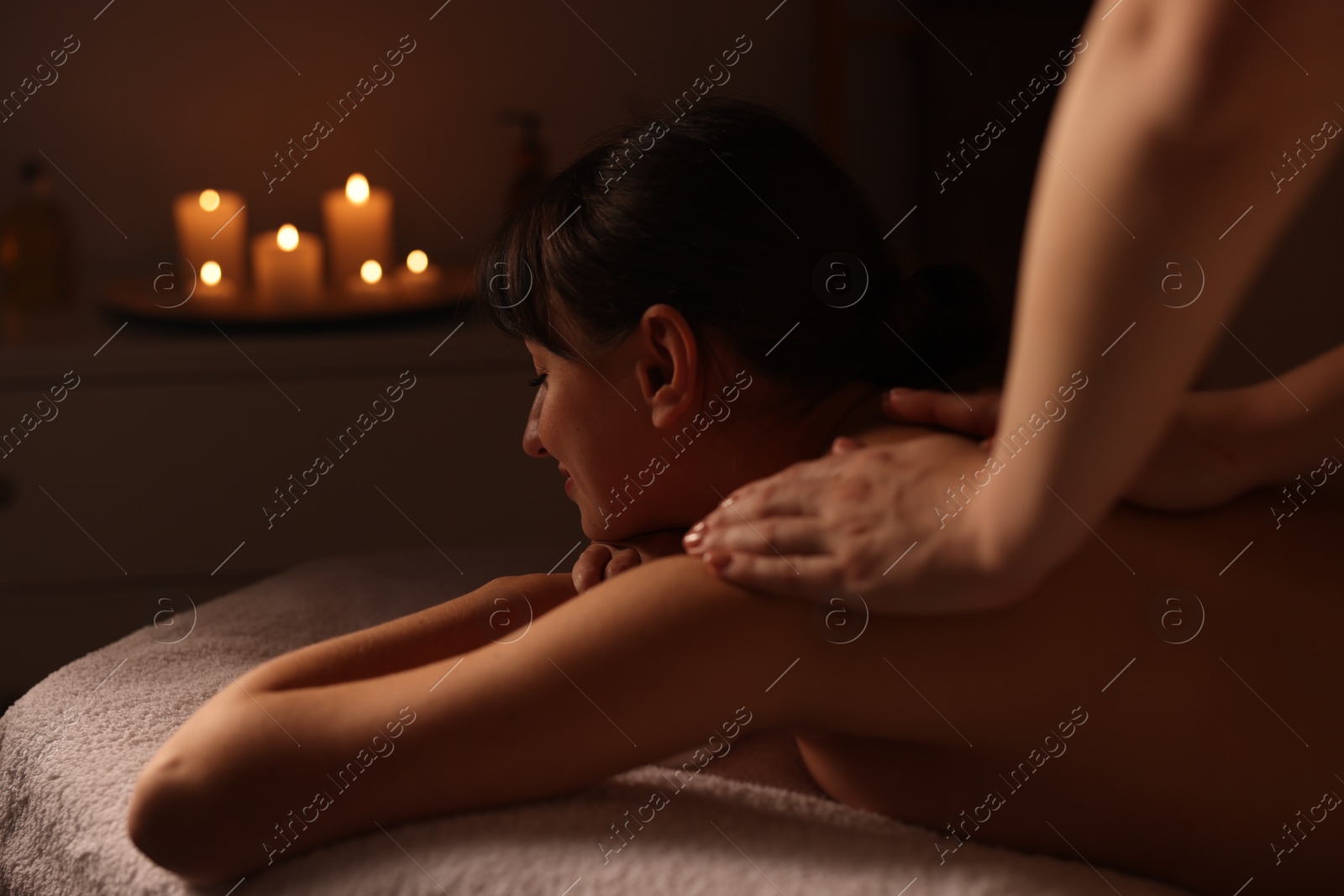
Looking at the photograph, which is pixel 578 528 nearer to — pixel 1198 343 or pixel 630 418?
pixel 630 418

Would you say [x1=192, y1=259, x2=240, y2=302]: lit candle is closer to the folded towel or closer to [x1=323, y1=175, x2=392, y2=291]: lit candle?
[x1=323, y1=175, x2=392, y2=291]: lit candle

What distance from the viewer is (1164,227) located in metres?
0.43

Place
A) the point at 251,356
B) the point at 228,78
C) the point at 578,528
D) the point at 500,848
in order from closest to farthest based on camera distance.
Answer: the point at 500,848 < the point at 251,356 < the point at 578,528 < the point at 228,78

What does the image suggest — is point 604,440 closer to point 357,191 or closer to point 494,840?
point 494,840

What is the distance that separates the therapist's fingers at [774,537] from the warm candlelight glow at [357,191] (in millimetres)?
1530

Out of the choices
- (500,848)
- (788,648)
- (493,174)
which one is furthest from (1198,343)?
(493,174)

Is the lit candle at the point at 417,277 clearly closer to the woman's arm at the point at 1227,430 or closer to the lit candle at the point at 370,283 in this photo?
the lit candle at the point at 370,283

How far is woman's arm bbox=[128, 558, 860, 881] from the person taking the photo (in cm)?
58

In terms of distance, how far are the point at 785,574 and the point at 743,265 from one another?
10.3 inches

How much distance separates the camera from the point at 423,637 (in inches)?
29.8

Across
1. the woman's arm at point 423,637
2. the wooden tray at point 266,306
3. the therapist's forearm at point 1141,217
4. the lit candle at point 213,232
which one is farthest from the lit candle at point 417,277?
the therapist's forearm at point 1141,217

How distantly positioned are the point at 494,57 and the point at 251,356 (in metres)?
0.80

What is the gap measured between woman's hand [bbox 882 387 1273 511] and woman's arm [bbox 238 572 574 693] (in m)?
0.32

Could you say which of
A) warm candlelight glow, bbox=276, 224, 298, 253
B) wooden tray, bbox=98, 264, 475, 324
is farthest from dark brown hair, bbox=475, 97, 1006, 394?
warm candlelight glow, bbox=276, 224, 298, 253
